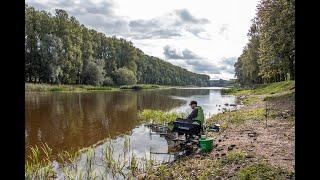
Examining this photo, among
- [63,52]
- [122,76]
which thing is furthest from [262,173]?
[122,76]

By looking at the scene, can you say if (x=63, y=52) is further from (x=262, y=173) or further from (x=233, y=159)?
(x=262, y=173)

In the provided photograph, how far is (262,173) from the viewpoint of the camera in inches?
386

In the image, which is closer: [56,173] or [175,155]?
[56,173]

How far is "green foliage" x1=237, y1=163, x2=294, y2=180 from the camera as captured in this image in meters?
9.46

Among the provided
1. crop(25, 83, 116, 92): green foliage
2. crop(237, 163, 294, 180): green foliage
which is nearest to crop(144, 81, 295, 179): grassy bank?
crop(237, 163, 294, 180): green foliage

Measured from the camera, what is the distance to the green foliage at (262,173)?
9455 millimetres

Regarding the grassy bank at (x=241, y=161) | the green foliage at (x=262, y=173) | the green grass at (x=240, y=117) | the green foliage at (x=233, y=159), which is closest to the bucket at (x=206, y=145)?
the grassy bank at (x=241, y=161)

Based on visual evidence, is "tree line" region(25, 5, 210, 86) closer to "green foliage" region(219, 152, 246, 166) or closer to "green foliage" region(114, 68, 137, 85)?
"green foliage" region(114, 68, 137, 85)

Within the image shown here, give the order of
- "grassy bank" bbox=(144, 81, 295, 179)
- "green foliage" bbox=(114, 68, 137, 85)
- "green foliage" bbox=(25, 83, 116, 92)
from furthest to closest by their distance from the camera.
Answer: "green foliage" bbox=(114, 68, 137, 85), "green foliage" bbox=(25, 83, 116, 92), "grassy bank" bbox=(144, 81, 295, 179)
